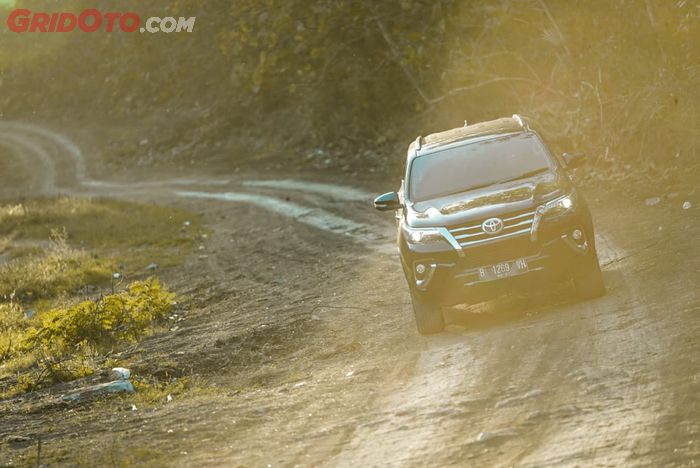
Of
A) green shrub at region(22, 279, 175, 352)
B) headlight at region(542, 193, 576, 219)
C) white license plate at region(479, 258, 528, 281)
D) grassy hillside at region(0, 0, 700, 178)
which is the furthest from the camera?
grassy hillside at region(0, 0, 700, 178)

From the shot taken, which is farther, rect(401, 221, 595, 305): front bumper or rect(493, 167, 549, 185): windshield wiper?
rect(493, 167, 549, 185): windshield wiper

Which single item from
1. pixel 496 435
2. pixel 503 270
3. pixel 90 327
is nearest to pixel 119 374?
pixel 90 327

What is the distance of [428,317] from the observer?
36.0 feet

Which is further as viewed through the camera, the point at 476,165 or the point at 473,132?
the point at 473,132

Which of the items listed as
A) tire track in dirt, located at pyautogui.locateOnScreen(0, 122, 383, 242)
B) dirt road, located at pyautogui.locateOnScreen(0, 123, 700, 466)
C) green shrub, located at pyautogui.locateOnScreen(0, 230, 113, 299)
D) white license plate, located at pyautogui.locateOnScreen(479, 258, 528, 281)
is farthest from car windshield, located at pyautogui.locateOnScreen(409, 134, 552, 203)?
green shrub, located at pyautogui.locateOnScreen(0, 230, 113, 299)

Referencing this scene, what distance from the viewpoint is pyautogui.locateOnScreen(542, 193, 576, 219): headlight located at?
34.7ft

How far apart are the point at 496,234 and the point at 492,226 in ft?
0.28

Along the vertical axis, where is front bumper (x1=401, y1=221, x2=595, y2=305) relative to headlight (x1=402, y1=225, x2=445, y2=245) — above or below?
below

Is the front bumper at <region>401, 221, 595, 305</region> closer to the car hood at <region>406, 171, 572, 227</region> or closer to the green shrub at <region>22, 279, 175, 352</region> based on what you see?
the car hood at <region>406, 171, 572, 227</region>

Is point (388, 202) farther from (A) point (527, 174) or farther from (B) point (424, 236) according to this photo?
(A) point (527, 174)

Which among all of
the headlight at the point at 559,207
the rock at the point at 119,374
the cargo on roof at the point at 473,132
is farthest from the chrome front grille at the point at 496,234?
the rock at the point at 119,374

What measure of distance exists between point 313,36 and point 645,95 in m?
14.4

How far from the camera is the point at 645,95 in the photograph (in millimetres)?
20172

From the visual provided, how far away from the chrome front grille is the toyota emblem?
0.03m
